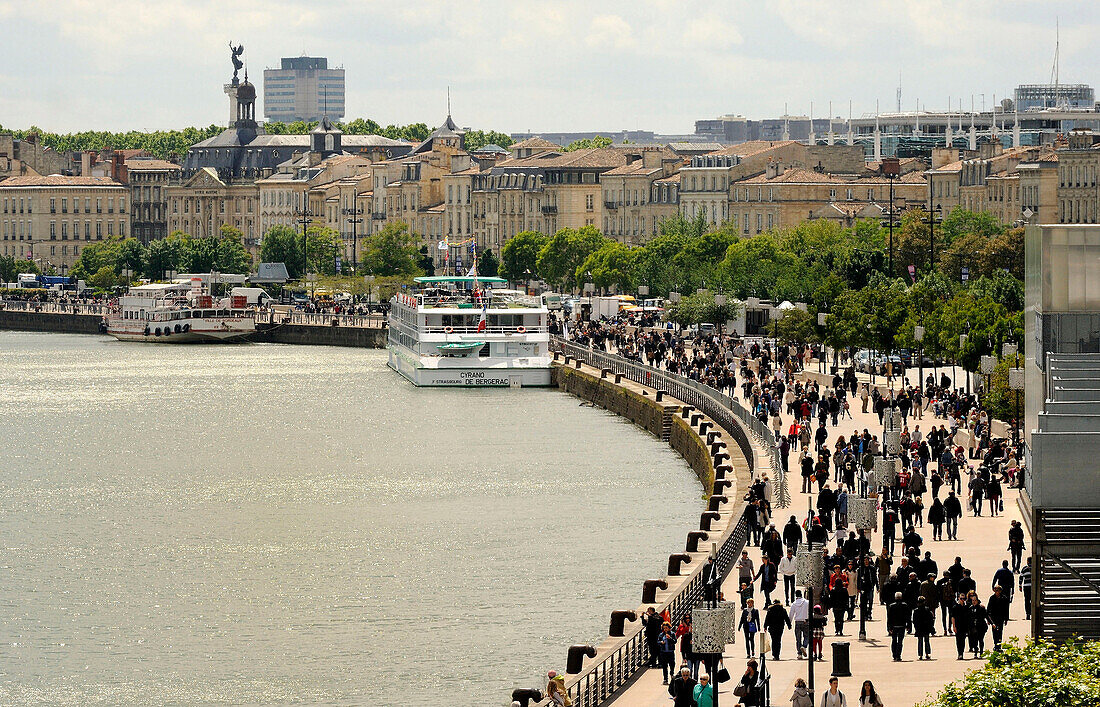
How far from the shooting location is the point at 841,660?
81.7ft

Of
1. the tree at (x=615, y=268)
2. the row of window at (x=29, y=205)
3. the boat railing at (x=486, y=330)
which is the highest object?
the row of window at (x=29, y=205)

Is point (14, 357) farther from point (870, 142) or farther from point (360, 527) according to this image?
point (870, 142)

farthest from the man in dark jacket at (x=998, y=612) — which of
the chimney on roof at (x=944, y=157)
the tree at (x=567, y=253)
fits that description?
the chimney on roof at (x=944, y=157)

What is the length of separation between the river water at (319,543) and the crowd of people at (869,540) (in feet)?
9.61

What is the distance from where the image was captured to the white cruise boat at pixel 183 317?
11969 cm

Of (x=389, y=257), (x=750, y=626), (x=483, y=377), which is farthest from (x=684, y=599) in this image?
(x=389, y=257)

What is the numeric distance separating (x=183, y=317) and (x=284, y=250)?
40163mm

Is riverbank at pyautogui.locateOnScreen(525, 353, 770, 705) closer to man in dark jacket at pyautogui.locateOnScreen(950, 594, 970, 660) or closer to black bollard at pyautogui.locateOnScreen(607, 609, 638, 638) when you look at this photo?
black bollard at pyautogui.locateOnScreen(607, 609, 638, 638)

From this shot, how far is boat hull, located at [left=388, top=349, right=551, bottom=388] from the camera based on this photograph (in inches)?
3174

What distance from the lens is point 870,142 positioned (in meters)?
188

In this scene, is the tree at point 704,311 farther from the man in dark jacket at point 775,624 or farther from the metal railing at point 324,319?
the man in dark jacket at point 775,624

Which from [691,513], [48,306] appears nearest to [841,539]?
[691,513]

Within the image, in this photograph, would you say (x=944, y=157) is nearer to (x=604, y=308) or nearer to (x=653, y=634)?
(x=604, y=308)

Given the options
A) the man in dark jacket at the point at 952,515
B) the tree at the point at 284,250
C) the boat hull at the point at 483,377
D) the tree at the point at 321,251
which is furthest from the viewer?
the tree at the point at 284,250
